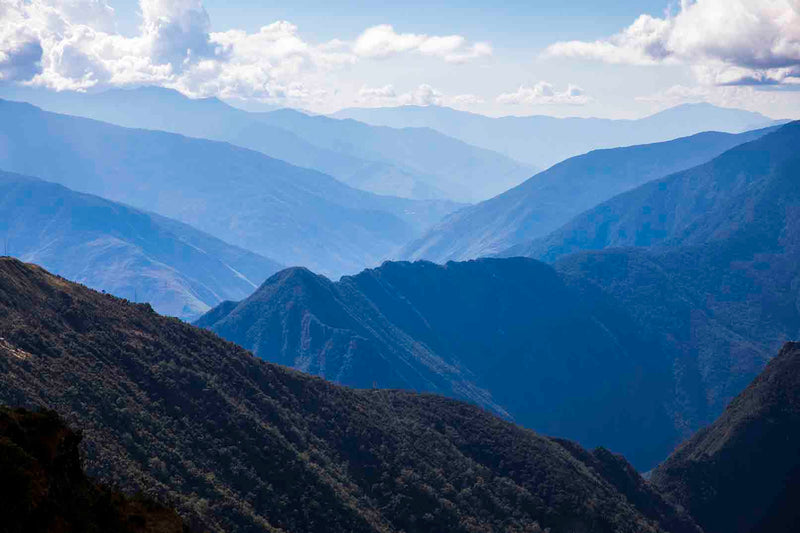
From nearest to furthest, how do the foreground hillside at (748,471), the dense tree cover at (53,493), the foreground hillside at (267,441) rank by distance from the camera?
1. the dense tree cover at (53,493)
2. the foreground hillside at (267,441)
3. the foreground hillside at (748,471)

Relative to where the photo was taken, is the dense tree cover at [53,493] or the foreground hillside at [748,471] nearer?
the dense tree cover at [53,493]

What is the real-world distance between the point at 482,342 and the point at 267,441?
394 feet

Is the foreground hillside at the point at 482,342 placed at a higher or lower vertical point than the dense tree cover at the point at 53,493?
lower

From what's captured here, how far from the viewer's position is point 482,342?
17912 centimetres

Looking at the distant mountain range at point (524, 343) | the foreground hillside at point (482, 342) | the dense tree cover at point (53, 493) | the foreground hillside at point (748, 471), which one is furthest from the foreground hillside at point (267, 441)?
the distant mountain range at point (524, 343)

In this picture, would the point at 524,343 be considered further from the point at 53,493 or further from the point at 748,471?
the point at 53,493

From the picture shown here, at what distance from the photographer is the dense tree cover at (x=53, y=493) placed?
80.2 feet

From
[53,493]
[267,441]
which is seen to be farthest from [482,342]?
[53,493]

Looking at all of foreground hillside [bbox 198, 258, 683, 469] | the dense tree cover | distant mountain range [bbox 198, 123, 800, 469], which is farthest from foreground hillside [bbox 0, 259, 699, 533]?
distant mountain range [bbox 198, 123, 800, 469]

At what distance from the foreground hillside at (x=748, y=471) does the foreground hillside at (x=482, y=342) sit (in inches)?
1736

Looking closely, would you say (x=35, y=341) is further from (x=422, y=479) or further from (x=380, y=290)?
(x=380, y=290)

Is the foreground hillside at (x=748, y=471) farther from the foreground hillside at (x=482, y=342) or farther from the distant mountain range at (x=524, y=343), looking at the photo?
the distant mountain range at (x=524, y=343)

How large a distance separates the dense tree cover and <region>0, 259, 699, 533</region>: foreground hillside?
17.2 metres

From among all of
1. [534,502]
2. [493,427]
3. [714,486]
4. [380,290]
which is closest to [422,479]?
[534,502]
